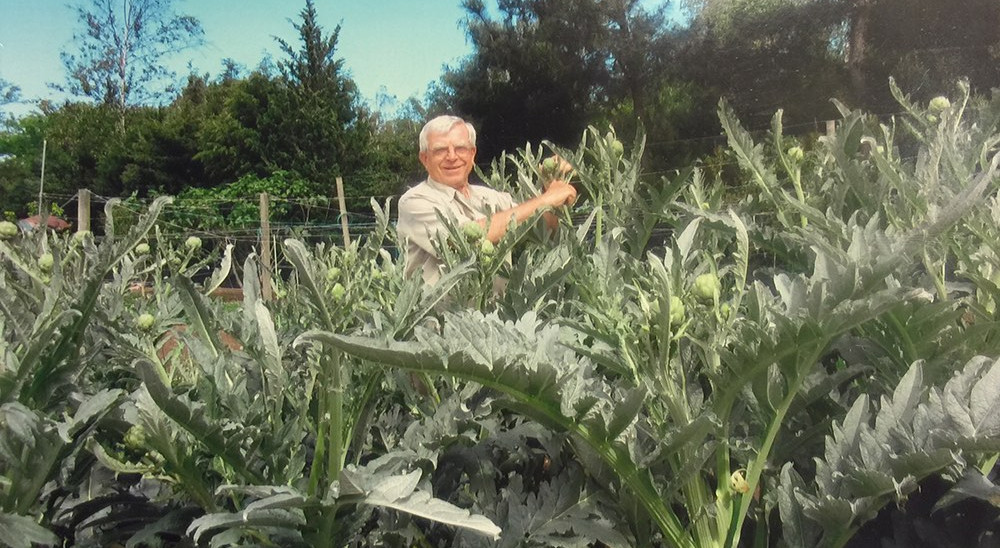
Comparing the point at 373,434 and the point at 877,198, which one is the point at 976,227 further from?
the point at 373,434

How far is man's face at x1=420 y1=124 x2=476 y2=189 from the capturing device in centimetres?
164

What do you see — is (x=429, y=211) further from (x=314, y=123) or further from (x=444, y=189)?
(x=314, y=123)

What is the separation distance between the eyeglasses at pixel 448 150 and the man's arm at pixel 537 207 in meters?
0.40

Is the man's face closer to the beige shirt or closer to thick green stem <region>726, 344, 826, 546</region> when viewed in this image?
the beige shirt

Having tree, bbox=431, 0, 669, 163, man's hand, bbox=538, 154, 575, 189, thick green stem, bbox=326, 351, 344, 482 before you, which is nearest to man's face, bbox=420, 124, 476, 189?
man's hand, bbox=538, 154, 575, 189

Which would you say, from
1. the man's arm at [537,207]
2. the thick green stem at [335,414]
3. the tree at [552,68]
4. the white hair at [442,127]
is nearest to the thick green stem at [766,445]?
the thick green stem at [335,414]

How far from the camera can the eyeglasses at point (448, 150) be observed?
1.64m

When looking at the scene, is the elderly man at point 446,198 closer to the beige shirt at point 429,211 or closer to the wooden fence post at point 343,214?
the beige shirt at point 429,211

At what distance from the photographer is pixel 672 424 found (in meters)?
0.73

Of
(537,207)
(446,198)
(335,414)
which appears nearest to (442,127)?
(446,198)

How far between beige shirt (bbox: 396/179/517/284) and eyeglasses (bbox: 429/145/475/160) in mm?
56

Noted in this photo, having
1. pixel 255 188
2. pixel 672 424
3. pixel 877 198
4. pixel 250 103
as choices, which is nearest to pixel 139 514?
pixel 672 424

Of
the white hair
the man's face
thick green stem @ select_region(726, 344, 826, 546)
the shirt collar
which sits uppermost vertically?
the white hair

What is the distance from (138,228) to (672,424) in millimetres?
504
